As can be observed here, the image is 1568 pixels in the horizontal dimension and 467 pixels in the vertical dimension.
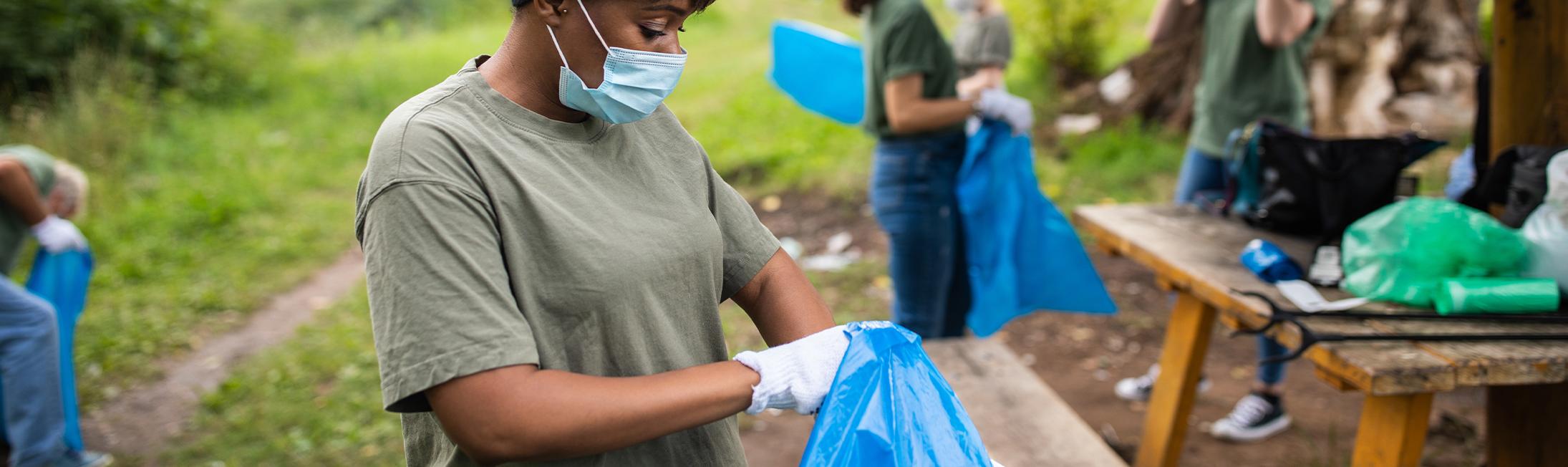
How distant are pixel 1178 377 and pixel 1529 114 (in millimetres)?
1138

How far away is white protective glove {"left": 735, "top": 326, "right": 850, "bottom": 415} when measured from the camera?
4.35 feet

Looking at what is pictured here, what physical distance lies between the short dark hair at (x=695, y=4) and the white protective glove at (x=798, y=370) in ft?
1.54

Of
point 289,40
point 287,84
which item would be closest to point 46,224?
point 287,84

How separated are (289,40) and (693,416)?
530 inches

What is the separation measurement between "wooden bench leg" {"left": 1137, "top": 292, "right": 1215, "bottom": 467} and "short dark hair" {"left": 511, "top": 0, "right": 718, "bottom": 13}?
6.98 ft

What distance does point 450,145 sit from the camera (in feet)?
3.89

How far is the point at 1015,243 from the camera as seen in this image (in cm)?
356

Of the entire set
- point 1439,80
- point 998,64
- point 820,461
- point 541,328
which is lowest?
point 1439,80

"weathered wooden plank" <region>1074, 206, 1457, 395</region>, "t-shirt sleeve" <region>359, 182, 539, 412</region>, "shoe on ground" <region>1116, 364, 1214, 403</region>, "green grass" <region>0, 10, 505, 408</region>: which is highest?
"t-shirt sleeve" <region>359, 182, 539, 412</region>

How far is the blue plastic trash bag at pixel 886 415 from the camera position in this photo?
133cm

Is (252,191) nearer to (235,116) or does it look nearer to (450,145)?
(235,116)

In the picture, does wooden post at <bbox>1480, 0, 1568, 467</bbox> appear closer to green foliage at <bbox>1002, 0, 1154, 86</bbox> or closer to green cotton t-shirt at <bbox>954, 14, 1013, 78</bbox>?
green cotton t-shirt at <bbox>954, 14, 1013, 78</bbox>

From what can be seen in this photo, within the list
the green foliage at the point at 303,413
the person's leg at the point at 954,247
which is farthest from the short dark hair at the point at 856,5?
the green foliage at the point at 303,413

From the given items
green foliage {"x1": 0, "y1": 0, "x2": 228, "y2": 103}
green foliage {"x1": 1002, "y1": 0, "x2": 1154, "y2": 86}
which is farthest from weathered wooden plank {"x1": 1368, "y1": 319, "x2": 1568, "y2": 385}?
green foliage {"x1": 0, "y1": 0, "x2": 228, "y2": 103}
